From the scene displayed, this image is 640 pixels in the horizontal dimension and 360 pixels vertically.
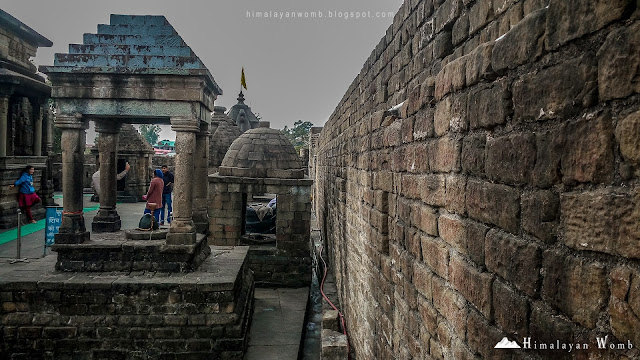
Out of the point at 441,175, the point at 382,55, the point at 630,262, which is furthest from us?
the point at 382,55

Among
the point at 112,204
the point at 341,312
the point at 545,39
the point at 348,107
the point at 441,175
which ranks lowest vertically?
the point at 341,312

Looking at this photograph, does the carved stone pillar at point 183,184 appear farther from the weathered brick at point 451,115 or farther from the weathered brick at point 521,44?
the weathered brick at point 521,44

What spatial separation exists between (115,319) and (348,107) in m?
4.70

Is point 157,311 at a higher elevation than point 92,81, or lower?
lower

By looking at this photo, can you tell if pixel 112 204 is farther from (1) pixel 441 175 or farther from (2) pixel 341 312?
(1) pixel 441 175

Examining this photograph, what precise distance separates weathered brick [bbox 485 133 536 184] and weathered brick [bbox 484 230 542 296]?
0.23 metres

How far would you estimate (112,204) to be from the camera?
9.36 metres

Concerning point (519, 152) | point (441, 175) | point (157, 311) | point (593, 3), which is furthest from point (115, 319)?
point (593, 3)

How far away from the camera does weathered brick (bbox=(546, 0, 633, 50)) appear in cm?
111

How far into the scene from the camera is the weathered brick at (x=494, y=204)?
1.62m

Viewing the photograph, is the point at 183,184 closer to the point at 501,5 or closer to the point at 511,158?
the point at 501,5

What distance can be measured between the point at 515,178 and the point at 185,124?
6328 millimetres

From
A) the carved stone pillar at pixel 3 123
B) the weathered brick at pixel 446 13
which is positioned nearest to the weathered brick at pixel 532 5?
the weathered brick at pixel 446 13

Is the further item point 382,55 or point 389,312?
point 382,55
